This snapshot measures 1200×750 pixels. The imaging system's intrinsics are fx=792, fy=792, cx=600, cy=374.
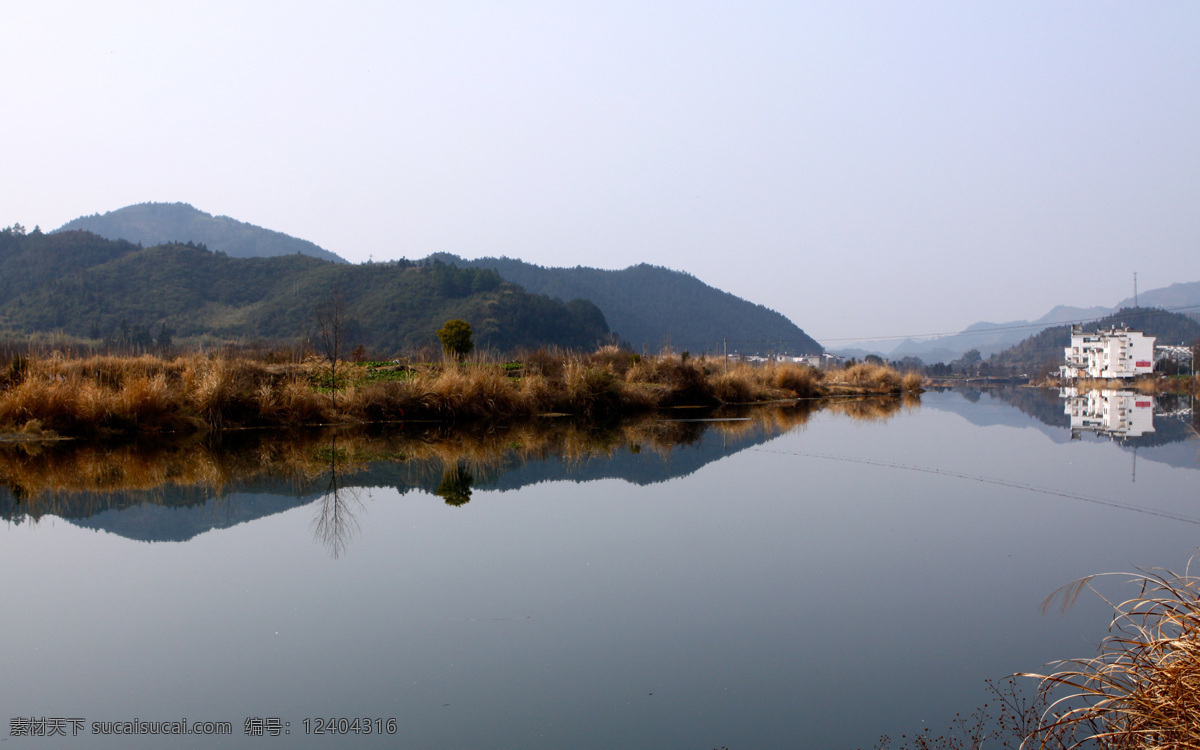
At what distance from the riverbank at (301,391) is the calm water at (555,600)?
3.62 meters

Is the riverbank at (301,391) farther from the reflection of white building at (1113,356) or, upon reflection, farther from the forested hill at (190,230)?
the forested hill at (190,230)

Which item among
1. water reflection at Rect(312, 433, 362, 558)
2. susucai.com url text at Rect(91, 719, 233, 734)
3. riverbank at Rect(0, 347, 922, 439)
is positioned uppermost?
riverbank at Rect(0, 347, 922, 439)

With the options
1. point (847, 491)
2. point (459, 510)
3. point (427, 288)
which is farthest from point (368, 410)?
point (427, 288)

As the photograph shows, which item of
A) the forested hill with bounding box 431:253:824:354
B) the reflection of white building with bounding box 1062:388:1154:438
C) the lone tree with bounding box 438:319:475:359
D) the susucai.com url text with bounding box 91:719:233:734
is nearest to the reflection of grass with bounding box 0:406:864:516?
the susucai.com url text with bounding box 91:719:233:734

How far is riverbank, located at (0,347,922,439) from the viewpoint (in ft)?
43.3

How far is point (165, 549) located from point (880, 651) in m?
5.29

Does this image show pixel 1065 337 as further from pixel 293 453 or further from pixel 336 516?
pixel 336 516

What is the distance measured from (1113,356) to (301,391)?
68.4 metres

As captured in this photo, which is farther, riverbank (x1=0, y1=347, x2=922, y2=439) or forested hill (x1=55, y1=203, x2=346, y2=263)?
forested hill (x1=55, y1=203, x2=346, y2=263)

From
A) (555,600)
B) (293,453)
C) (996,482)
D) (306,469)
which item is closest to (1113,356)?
(996,482)

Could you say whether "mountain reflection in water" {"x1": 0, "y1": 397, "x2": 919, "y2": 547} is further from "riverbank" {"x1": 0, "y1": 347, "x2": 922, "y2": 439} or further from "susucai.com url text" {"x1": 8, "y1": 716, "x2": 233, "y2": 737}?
"susucai.com url text" {"x1": 8, "y1": 716, "x2": 233, "y2": 737}

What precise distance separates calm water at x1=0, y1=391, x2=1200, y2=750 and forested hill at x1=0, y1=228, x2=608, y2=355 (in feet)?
166

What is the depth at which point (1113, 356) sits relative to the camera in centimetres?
6469

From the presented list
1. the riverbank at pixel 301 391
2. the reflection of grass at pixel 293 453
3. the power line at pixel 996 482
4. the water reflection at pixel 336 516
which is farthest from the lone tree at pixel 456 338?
the water reflection at pixel 336 516
